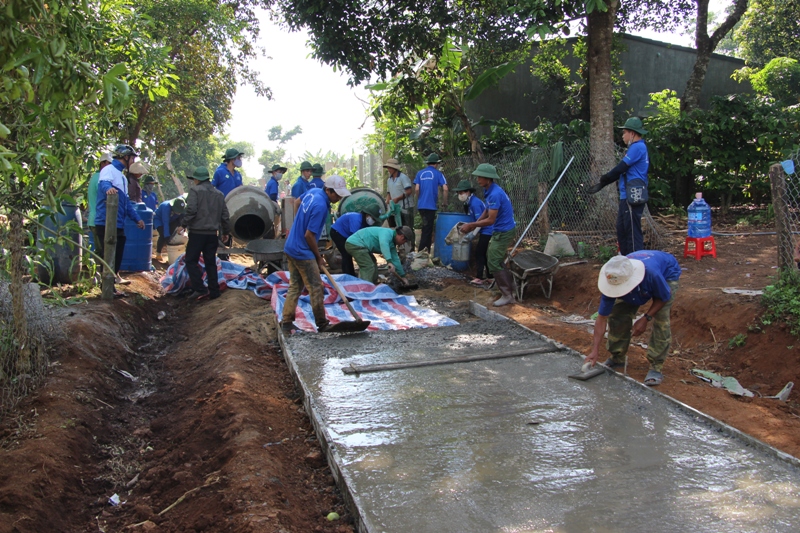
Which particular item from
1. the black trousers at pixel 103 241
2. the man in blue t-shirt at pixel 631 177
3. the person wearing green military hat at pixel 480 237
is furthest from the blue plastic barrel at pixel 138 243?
the man in blue t-shirt at pixel 631 177

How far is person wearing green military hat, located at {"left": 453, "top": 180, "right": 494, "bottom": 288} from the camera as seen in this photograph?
28.2ft

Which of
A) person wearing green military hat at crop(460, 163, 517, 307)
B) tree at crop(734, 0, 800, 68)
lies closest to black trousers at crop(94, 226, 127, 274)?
person wearing green military hat at crop(460, 163, 517, 307)

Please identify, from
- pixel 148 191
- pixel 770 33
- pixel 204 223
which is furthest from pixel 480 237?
pixel 770 33

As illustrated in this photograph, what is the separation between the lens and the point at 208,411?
452cm

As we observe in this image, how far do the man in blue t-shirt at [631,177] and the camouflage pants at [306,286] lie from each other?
3.57m

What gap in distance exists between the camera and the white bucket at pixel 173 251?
11.1m

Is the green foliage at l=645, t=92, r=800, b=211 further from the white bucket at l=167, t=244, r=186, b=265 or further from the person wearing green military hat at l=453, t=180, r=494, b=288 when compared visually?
the white bucket at l=167, t=244, r=186, b=265

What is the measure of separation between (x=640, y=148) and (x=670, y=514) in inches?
205

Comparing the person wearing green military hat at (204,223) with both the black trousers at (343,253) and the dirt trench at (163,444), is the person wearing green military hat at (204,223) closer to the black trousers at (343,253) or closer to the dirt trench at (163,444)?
the black trousers at (343,253)

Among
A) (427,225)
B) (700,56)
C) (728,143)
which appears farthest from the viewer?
(700,56)

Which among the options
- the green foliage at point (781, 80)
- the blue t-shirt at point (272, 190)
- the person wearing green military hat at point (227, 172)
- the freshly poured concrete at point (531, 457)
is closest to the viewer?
the freshly poured concrete at point (531, 457)

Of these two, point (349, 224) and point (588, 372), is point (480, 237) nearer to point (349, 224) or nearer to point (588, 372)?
point (349, 224)

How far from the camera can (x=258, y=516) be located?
296cm

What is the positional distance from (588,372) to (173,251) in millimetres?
8501
